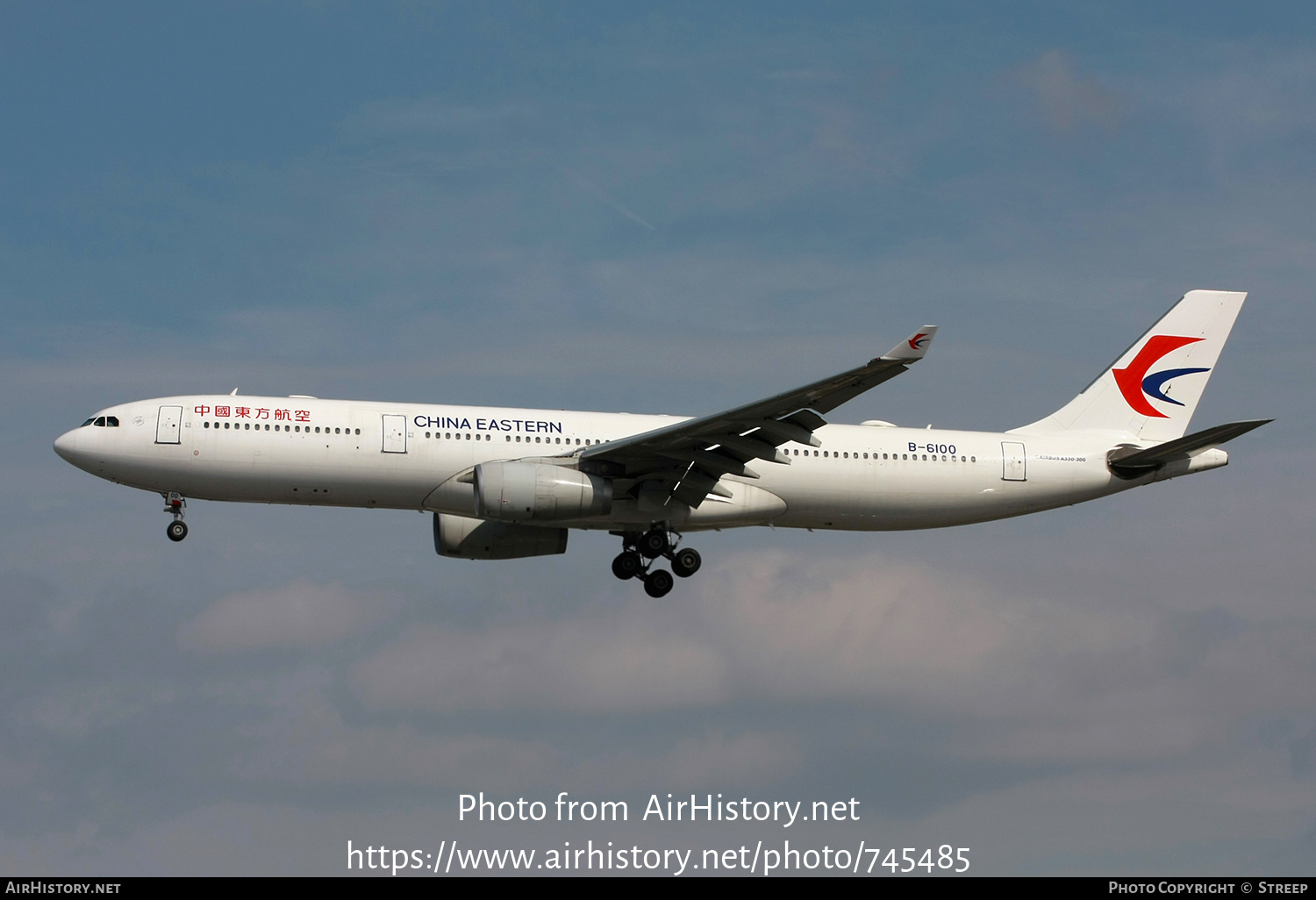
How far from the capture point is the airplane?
36.8 metres

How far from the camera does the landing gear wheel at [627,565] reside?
135 feet

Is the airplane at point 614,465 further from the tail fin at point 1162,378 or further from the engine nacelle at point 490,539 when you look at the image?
the tail fin at point 1162,378

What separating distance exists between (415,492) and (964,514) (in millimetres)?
15436

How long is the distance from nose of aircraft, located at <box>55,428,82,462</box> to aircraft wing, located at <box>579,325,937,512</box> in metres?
12.9

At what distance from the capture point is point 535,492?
36.5 meters

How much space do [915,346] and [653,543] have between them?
11875 millimetres

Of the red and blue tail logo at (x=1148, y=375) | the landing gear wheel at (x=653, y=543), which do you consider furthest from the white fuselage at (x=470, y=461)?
the red and blue tail logo at (x=1148, y=375)

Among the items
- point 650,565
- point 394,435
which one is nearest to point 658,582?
point 650,565

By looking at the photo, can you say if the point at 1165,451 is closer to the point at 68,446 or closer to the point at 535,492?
the point at 535,492

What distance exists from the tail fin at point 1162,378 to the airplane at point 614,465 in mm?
1273
